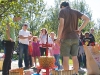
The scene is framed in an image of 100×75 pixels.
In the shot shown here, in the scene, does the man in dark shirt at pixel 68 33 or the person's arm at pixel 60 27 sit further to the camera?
the man in dark shirt at pixel 68 33

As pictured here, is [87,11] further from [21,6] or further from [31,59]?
[21,6]

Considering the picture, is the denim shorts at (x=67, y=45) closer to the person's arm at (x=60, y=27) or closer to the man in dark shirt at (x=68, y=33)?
the man in dark shirt at (x=68, y=33)

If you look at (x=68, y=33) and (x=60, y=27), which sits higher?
(x=60, y=27)

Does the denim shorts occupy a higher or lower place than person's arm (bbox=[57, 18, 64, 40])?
lower

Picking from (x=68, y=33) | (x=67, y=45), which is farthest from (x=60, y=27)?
(x=67, y=45)

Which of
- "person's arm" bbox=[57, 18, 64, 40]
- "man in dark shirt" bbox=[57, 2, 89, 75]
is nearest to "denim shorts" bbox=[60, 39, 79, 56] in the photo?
"man in dark shirt" bbox=[57, 2, 89, 75]

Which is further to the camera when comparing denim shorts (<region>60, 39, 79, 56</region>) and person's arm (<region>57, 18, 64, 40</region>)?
denim shorts (<region>60, 39, 79, 56</region>)

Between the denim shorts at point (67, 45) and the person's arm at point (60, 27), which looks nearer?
the person's arm at point (60, 27)

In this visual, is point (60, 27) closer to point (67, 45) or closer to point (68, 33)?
point (68, 33)

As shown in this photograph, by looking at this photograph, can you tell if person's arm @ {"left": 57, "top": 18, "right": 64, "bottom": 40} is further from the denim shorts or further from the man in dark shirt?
the denim shorts

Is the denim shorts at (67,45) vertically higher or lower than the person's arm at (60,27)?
lower

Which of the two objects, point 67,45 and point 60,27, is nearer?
point 60,27

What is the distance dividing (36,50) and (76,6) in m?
49.9

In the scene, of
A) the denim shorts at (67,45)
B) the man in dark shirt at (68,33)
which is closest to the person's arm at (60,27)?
the man in dark shirt at (68,33)
